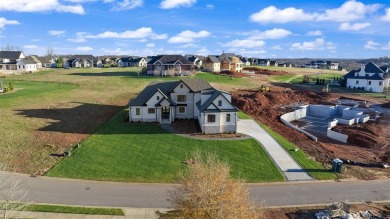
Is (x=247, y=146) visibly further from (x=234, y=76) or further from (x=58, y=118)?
(x=234, y=76)

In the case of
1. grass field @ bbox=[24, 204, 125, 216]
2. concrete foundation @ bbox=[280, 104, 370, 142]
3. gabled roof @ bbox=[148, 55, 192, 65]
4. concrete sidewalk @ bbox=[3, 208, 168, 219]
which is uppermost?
gabled roof @ bbox=[148, 55, 192, 65]

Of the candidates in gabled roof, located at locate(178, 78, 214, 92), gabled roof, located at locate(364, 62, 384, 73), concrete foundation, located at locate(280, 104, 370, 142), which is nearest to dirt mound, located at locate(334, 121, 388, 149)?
concrete foundation, located at locate(280, 104, 370, 142)

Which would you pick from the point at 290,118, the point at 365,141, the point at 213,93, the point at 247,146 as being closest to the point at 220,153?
the point at 247,146

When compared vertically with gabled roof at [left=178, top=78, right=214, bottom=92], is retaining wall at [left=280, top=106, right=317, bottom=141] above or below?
below

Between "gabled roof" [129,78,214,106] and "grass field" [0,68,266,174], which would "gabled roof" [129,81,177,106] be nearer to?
"gabled roof" [129,78,214,106]

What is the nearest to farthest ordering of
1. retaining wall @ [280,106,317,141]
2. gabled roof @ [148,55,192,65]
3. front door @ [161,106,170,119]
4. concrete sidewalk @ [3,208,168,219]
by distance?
concrete sidewalk @ [3,208,168,219] → front door @ [161,106,170,119] → retaining wall @ [280,106,317,141] → gabled roof @ [148,55,192,65]

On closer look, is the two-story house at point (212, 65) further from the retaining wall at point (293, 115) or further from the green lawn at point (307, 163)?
the green lawn at point (307, 163)

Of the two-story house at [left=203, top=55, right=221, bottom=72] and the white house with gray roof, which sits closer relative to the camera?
the white house with gray roof

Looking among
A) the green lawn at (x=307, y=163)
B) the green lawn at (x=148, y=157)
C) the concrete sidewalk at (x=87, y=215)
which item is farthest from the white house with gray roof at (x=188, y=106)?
the concrete sidewalk at (x=87, y=215)
